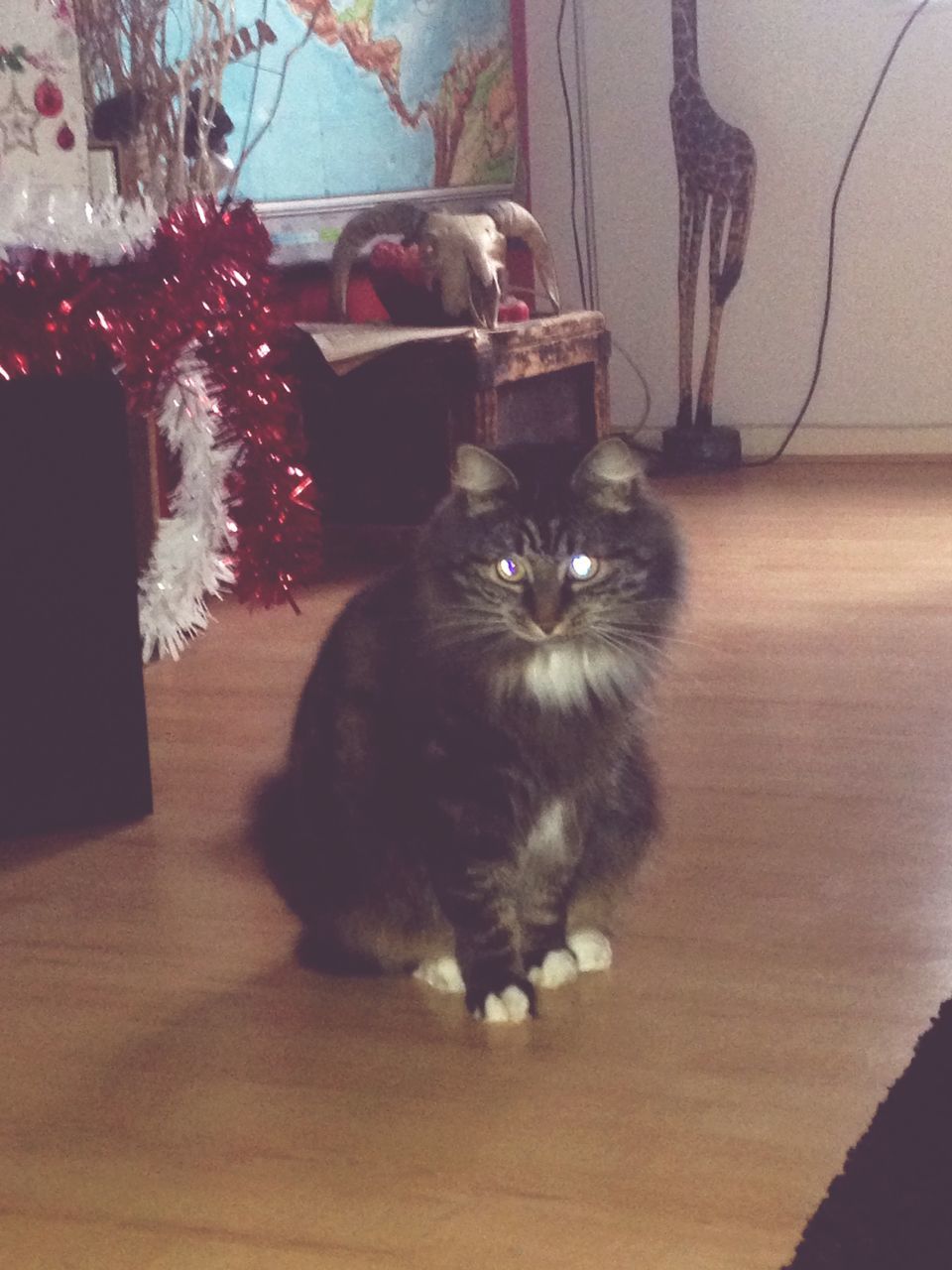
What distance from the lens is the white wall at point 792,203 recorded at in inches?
167

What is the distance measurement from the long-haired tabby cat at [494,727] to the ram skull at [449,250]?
192 centimetres

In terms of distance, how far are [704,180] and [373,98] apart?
0.90m

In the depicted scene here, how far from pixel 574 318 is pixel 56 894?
2.27 m

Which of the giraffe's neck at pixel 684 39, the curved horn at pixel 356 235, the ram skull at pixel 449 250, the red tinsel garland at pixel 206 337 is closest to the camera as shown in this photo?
the red tinsel garland at pixel 206 337

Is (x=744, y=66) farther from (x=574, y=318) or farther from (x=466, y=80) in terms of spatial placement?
(x=574, y=318)

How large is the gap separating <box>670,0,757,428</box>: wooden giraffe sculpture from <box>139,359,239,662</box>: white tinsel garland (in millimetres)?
1979

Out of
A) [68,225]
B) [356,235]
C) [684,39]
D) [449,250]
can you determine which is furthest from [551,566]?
[684,39]

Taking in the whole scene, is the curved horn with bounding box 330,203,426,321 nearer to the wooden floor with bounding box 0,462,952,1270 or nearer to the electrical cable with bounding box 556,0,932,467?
the electrical cable with bounding box 556,0,932,467

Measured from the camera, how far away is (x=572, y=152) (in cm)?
462

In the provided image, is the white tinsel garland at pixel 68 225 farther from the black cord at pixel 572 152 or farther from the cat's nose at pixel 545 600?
the black cord at pixel 572 152

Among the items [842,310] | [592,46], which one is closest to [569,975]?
[842,310]

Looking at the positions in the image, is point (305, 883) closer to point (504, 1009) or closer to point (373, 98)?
point (504, 1009)

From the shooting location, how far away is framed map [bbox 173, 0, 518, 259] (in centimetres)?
359

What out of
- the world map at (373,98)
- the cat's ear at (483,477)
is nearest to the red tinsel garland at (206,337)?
the cat's ear at (483,477)
